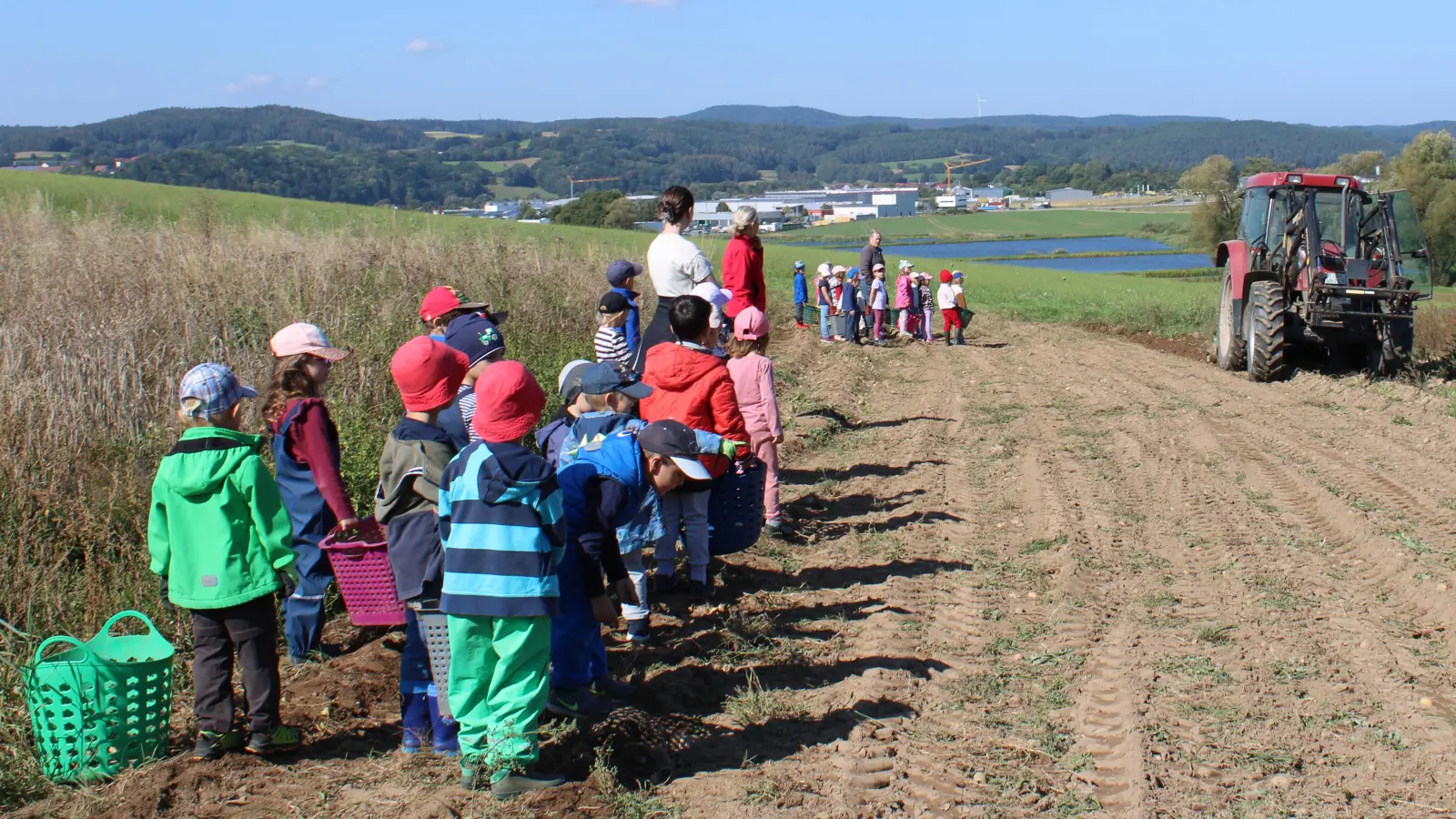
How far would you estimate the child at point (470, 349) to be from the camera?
207 inches

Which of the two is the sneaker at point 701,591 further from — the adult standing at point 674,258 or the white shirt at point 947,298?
the white shirt at point 947,298

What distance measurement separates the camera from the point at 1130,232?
83.9 m

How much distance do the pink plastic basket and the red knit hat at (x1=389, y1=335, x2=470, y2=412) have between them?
54cm

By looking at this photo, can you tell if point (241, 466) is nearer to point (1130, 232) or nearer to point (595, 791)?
point (595, 791)

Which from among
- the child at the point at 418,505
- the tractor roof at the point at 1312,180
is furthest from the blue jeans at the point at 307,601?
the tractor roof at the point at 1312,180

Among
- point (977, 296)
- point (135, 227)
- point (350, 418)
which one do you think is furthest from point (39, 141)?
point (350, 418)

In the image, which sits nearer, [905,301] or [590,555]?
[590,555]

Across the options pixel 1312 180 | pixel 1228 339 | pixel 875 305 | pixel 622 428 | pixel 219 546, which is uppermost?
pixel 1312 180

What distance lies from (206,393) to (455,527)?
1026 mm

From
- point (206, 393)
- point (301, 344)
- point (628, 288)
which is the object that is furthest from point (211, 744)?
point (628, 288)

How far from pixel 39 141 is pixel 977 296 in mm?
58363

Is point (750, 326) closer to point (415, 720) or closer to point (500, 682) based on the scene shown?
point (415, 720)

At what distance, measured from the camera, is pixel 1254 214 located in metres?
14.8

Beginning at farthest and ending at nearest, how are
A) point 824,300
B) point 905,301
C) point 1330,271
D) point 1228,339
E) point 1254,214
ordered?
point 905,301 → point 824,300 → point 1228,339 → point 1254,214 → point 1330,271
